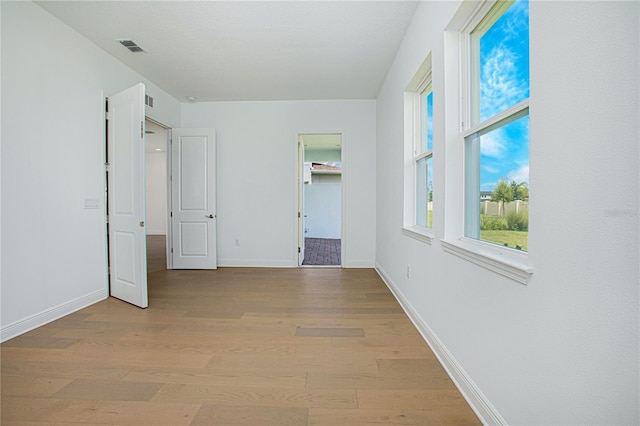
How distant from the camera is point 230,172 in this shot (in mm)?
4988

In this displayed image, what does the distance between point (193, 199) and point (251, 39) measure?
9.11ft

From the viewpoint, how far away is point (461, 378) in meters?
1.64

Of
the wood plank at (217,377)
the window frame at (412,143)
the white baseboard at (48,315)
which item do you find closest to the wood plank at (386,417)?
the wood plank at (217,377)

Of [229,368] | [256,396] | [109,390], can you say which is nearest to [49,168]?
[109,390]

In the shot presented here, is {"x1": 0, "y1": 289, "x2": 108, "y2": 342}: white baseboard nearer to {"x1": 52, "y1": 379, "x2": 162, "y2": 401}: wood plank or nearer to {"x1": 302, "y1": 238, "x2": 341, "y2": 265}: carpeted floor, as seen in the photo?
{"x1": 52, "y1": 379, "x2": 162, "y2": 401}: wood plank

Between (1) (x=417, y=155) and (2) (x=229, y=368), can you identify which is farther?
(1) (x=417, y=155)

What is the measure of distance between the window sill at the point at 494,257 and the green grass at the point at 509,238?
4cm

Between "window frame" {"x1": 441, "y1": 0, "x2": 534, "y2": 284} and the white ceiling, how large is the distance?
0.94 meters

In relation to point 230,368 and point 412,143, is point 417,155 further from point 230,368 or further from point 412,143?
point 230,368

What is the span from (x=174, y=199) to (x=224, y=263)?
1.36m

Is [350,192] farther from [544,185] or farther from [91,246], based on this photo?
[544,185]

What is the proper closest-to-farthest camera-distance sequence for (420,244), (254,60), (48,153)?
(420,244) < (48,153) < (254,60)

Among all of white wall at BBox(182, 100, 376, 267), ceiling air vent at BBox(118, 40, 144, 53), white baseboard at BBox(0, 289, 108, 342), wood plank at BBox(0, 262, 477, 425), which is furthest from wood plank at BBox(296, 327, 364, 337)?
ceiling air vent at BBox(118, 40, 144, 53)

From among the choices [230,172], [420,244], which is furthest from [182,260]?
[420,244]
